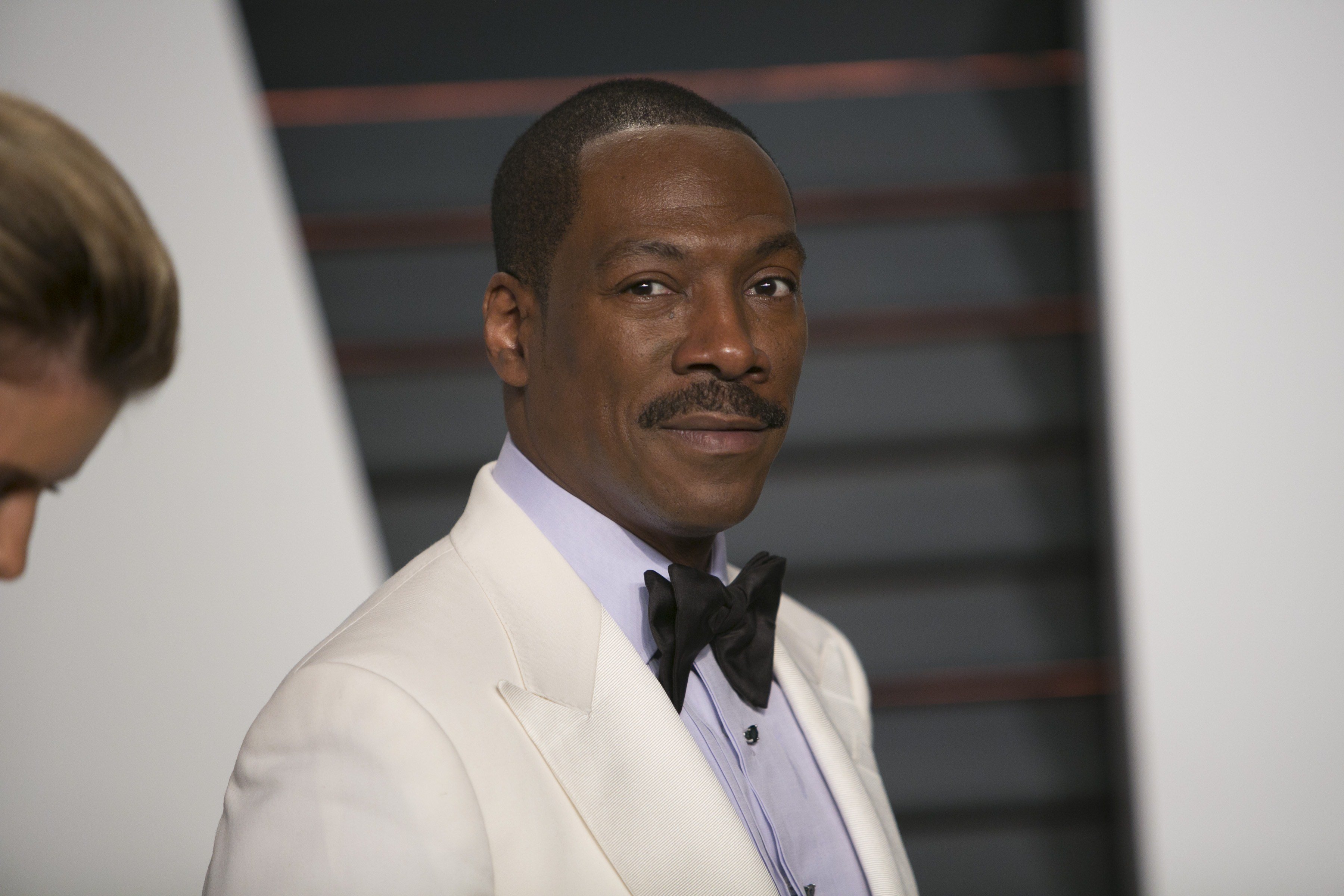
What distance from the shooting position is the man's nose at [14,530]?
729mm

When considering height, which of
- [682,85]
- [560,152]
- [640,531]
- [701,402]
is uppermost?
[682,85]

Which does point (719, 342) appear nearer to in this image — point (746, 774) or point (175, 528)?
point (746, 774)

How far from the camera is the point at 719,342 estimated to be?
111 centimetres

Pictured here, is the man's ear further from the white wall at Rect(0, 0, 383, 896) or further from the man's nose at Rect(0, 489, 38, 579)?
the white wall at Rect(0, 0, 383, 896)

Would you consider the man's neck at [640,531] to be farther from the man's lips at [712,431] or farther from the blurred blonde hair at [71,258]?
the blurred blonde hair at [71,258]

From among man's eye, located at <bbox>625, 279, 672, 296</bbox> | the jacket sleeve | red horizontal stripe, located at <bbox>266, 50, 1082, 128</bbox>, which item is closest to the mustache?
man's eye, located at <bbox>625, 279, 672, 296</bbox>

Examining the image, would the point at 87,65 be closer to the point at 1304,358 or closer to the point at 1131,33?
the point at 1131,33

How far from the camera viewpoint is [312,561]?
7.94ft

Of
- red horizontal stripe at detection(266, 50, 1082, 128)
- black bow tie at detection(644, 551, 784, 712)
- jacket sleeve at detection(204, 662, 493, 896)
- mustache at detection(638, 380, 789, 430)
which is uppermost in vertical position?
red horizontal stripe at detection(266, 50, 1082, 128)

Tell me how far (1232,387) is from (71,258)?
249cm

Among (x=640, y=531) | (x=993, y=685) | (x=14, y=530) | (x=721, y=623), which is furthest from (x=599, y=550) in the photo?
(x=993, y=685)

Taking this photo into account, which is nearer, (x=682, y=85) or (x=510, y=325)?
(x=510, y=325)

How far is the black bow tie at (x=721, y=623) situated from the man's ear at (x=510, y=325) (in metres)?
0.30

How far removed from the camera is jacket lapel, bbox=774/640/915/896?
124cm
